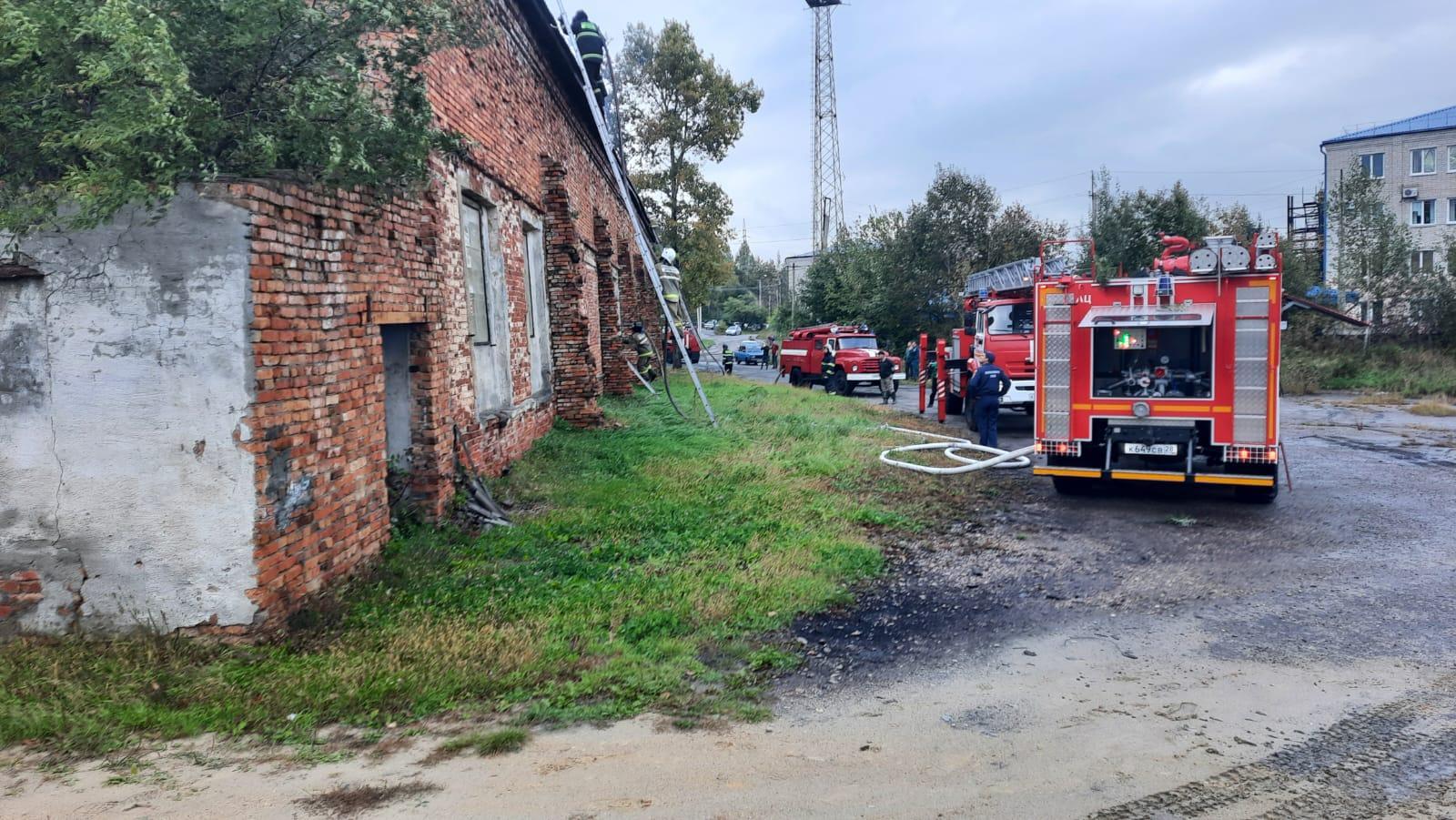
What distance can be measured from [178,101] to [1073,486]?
383 inches

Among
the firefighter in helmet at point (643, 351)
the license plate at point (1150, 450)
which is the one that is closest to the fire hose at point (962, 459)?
the license plate at point (1150, 450)

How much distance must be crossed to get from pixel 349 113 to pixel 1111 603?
622cm

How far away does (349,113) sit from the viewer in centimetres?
538

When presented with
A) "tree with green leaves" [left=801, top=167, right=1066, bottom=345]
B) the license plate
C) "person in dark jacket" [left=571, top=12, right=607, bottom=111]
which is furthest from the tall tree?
the license plate

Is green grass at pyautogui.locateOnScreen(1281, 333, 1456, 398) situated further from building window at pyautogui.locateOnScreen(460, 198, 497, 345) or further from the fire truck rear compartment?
building window at pyautogui.locateOnScreen(460, 198, 497, 345)

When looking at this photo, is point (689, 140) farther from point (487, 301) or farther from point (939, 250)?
point (487, 301)

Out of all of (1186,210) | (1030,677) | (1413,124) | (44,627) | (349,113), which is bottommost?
(1030,677)

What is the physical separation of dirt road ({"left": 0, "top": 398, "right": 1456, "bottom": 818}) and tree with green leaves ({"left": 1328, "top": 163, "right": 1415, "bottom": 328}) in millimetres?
27520

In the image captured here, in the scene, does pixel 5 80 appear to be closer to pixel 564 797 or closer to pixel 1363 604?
pixel 564 797

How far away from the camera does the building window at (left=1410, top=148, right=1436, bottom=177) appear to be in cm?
4247

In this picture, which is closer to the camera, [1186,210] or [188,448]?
[188,448]

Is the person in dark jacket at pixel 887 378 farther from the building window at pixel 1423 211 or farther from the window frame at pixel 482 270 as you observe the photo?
the building window at pixel 1423 211

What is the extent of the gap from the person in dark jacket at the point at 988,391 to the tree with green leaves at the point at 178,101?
9.94 metres

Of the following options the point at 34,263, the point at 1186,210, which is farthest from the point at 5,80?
the point at 1186,210
